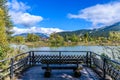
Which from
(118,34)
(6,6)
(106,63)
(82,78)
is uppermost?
(6,6)

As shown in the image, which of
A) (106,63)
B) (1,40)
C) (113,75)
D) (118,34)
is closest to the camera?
(113,75)

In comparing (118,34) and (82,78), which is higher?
(118,34)

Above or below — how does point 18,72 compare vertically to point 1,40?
below

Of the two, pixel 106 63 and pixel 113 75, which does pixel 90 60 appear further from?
pixel 113 75

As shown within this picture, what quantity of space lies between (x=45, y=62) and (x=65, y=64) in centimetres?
126

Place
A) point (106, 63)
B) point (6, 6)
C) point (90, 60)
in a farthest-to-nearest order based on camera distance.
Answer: point (6, 6)
point (90, 60)
point (106, 63)

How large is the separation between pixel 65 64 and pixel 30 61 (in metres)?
4.55

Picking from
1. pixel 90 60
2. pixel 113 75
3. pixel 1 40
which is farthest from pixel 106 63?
pixel 1 40

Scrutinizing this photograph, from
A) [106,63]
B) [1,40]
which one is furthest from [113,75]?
[1,40]

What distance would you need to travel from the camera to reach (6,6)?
4416 cm

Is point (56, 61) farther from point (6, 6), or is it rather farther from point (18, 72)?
point (6, 6)

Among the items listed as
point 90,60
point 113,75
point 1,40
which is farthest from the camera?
point 1,40

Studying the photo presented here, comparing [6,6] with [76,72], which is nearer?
[76,72]

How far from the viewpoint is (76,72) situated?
12320 mm
